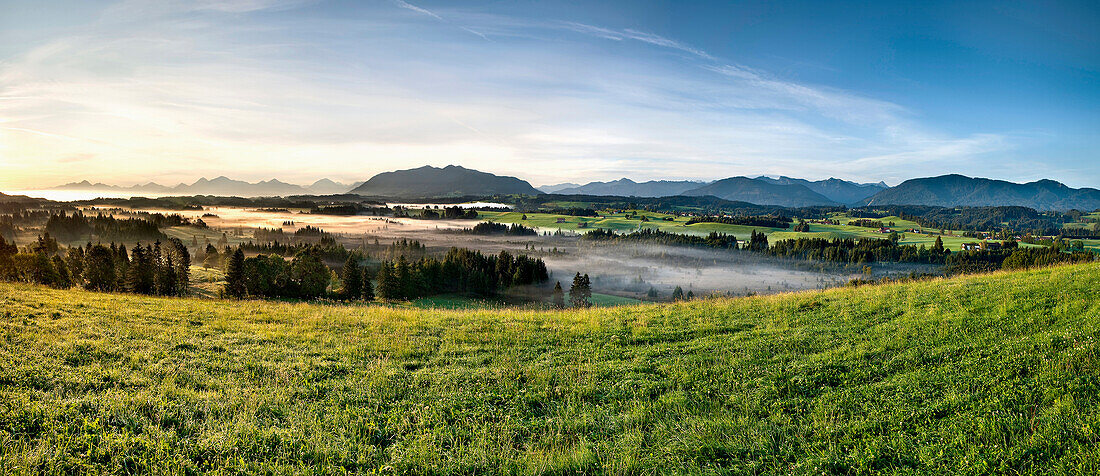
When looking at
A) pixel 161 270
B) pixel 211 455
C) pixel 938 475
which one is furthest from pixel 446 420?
pixel 161 270

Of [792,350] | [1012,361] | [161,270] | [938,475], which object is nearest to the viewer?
[938,475]

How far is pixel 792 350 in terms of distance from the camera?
12375 millimetres

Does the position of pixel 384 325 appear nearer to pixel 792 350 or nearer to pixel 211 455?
pixel 211 455

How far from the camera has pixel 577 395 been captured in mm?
9742

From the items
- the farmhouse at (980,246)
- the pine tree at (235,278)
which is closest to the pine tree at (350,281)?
the pine tree at (235,278)

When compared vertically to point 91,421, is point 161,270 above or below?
below

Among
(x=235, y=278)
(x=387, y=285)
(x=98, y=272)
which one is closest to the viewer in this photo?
(x=98, y=272)

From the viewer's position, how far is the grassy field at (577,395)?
668cm

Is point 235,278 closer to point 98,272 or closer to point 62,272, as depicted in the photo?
point 98,272

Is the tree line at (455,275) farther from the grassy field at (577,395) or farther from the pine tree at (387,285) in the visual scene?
the grassy field at (577,395)

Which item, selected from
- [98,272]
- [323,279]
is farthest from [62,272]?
[323,279]

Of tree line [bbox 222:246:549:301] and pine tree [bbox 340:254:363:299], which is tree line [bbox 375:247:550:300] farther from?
pine tree [bbox 340:254:363:299]

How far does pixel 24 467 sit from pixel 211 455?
2.22 m

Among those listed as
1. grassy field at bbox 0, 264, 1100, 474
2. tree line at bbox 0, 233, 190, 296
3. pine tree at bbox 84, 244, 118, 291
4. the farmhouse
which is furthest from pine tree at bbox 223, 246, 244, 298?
the farmhouse
